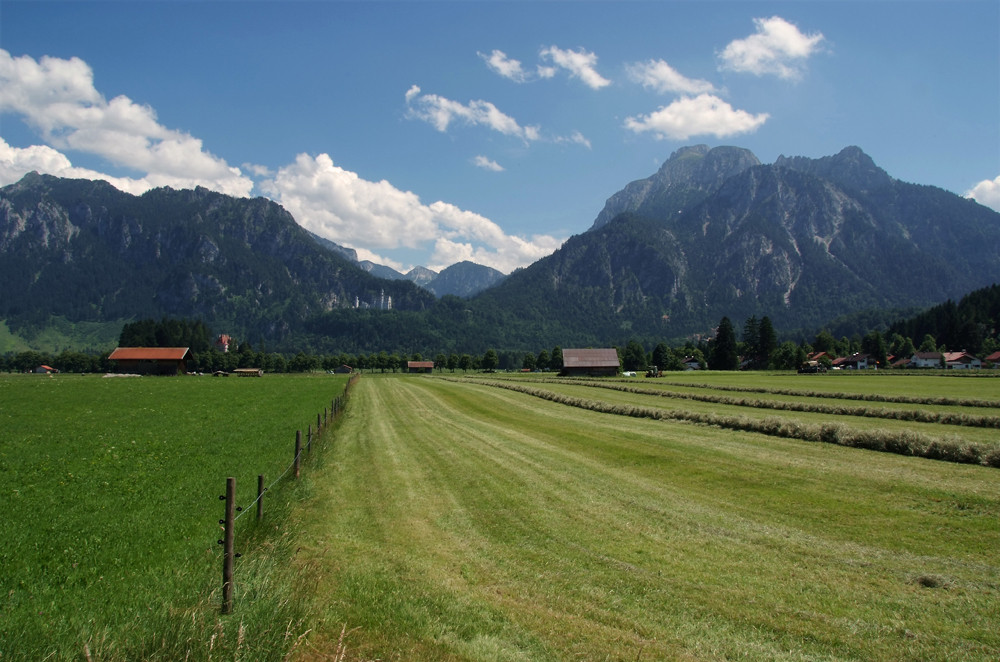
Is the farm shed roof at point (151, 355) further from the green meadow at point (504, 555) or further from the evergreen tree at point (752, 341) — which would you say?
the evergreen tree at point (752, 341)

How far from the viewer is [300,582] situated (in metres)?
7.71

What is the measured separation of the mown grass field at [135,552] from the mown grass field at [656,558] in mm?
873

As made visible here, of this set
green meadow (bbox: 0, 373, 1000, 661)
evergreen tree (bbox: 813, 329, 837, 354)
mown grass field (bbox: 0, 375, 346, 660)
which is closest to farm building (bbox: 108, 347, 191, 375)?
green meadow (bbox: 0, 373, 1000, 661)

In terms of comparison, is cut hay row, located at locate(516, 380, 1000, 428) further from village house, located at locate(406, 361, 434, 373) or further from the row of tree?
village house, located at locate(406, 361, 434, 373)

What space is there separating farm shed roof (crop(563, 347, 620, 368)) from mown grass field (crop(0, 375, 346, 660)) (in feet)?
298

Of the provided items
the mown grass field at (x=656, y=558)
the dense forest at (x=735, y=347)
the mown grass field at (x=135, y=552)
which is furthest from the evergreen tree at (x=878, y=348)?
the mown grass field at (x=135, y=552)

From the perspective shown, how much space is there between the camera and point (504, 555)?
30.3 ft

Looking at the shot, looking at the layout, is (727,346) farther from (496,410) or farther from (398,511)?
(398,511)

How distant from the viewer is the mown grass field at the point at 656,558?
635cm

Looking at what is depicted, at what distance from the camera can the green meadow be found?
611 cm

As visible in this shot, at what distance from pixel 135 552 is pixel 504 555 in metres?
5.66

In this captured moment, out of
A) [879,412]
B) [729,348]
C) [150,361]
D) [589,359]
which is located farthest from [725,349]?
[150,361]

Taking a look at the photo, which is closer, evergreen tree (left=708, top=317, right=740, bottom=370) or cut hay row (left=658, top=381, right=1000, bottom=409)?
cut hay row (left=658, top=381, right=1000, bottom=409)

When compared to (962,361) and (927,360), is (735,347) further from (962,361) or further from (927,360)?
(962,361)
